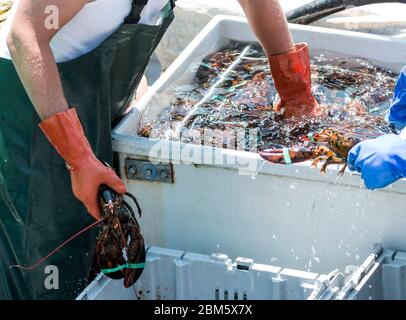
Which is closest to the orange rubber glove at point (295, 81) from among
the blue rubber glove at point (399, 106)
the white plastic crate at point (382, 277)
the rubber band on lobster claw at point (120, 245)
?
the blue rubber glove at point (399, 106)

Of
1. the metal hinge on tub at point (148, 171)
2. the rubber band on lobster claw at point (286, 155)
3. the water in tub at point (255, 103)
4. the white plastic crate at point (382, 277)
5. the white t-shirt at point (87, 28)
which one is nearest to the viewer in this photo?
the white plastic crate at point (382, 277)

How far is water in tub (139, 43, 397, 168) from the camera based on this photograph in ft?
14.3

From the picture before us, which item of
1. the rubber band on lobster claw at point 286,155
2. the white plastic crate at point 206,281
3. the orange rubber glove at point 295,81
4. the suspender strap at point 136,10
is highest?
Result: the suspender strap at point 136,10

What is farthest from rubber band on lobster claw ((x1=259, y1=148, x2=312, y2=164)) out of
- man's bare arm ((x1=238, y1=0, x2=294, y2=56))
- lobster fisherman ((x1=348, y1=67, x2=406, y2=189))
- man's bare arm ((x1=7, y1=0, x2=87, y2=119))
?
man's bare arm ((x1=7, y1=0, x2=87, y2=119))

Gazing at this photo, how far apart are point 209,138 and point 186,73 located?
28.4 inches

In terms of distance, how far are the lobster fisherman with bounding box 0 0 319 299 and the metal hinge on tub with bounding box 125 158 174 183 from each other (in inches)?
5.0

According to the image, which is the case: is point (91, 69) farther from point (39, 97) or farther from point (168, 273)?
point (168, 273)

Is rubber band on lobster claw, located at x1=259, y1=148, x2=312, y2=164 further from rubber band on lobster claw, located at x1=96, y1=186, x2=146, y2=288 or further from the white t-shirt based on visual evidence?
the white t-shirt

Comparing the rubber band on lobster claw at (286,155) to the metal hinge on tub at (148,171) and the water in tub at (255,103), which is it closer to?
the water in tub at (255,103)

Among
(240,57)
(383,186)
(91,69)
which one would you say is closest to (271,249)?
(383,186)

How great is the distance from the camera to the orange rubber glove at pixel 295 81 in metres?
4.44

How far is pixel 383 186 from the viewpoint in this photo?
3562mm

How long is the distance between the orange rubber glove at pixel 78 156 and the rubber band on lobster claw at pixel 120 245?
0.11ft

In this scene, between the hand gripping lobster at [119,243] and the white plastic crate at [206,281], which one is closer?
the hand gripping lobster at [119,243]
